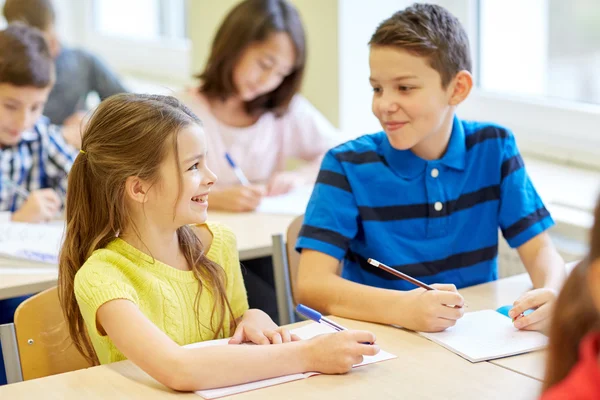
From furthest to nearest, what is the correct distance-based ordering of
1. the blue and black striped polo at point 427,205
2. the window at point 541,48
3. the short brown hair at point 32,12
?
the short brown hair at point 32,12 → the window at point 541,48 → the blue and black striped polo at point 427,205

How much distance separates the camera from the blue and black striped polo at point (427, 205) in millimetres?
1775

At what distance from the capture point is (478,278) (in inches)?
73.2

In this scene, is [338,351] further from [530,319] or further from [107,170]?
[107,170]

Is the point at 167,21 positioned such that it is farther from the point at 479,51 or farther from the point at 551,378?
the point at 551,378

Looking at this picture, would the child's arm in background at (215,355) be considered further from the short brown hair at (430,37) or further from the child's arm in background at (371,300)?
the short brown hair at (430,37)

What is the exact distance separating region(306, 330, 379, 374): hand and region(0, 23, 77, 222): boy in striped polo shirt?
4.24 feet

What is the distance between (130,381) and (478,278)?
853 millimetres

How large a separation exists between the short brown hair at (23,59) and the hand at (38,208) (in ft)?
1.05

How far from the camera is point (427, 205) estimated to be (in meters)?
1.79

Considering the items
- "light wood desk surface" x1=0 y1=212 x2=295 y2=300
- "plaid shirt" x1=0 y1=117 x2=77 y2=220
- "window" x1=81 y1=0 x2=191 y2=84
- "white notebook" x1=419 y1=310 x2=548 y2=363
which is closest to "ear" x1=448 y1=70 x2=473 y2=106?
"white notebook" x1=419 y1=310 x2=548 y2=363

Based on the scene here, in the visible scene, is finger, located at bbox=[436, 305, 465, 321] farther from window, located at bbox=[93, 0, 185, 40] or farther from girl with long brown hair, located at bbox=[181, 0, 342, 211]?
window, located at bbox=[93, 0, 185, 40]

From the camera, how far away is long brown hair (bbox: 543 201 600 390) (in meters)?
0.86

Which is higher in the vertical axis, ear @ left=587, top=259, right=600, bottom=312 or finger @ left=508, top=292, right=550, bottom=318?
ear @ left=587, top=259, right=600, bottom=312

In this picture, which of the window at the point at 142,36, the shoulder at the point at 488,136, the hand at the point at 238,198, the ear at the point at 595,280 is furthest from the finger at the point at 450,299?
the window at the point at 142,36
